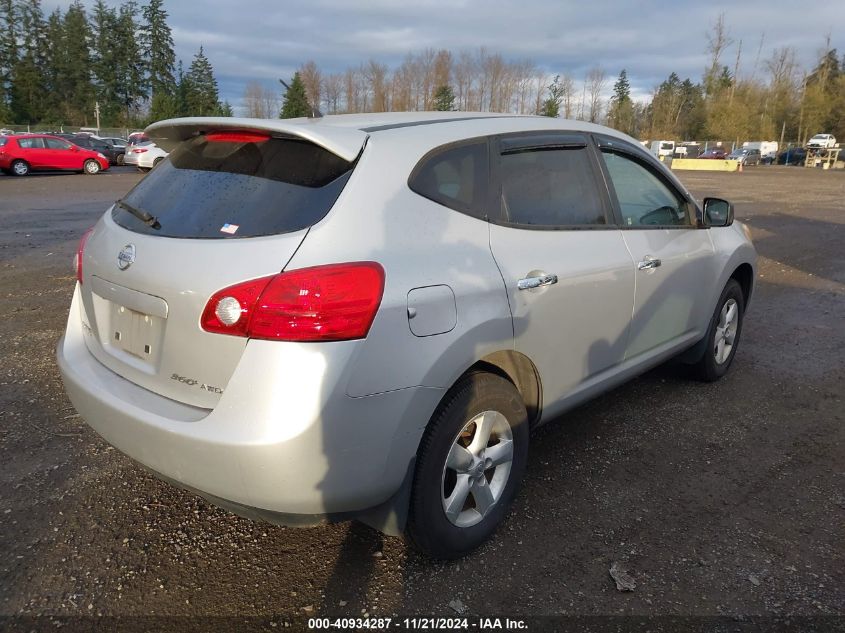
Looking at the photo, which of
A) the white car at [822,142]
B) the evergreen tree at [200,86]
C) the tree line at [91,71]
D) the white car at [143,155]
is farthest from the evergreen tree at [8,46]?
the white car at [822,142]

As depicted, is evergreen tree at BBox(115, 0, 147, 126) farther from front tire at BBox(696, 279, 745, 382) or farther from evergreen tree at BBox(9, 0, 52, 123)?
front tire at BBox(696, 279, 745, 382)

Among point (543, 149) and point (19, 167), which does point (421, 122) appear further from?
point (19, 167)

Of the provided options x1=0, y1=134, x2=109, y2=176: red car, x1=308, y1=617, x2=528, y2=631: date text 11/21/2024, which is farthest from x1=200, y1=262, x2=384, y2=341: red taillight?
x1=0, y1=134, x2=109, y2=176: red car

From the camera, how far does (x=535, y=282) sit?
2.83 meters

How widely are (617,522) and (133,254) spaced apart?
2.41m

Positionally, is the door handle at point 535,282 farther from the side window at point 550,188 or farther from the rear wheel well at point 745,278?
the rear wheel well at point 745,278

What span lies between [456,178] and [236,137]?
93 cm

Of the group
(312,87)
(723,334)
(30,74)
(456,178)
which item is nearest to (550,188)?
(456,178)

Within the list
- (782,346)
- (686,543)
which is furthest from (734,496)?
(782,346)

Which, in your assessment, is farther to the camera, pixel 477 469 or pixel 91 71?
pixel 91 71

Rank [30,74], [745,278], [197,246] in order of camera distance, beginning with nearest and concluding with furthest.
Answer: [197,246]
[745,278]
[30,74]

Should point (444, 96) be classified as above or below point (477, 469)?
above

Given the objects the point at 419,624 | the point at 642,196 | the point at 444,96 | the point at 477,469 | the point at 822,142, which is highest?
the point at 444,96

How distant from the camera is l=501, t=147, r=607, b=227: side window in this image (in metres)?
2.97
